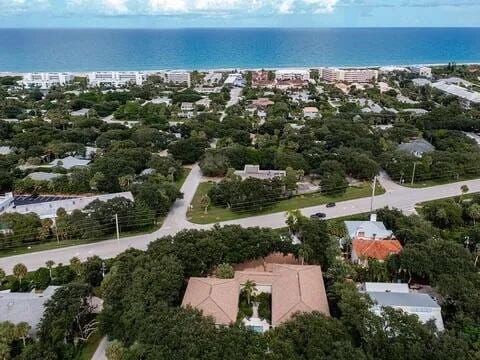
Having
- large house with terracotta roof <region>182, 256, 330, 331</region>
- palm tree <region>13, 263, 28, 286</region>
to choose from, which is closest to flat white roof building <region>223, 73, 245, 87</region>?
large house with terracotta roof <region>182, 256, 330, 331</region>

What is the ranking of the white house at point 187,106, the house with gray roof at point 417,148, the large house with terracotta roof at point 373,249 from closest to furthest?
the large house with terracotta roof at point 373,249 < the house with gray roof at point 417,148 < the white house at point 187,106

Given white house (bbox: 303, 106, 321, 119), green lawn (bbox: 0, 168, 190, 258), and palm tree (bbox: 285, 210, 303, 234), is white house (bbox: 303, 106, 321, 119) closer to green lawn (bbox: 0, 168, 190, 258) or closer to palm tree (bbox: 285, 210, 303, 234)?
palm tree (bbox: 285, 210, 303, 234)

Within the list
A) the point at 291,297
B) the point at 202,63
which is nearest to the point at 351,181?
the point at 291,297

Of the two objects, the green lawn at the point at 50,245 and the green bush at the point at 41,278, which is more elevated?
the green bush at the point at 41,278

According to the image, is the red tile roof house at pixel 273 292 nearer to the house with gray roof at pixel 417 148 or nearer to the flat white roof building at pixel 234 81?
the house with gray roof at pixel 417 148

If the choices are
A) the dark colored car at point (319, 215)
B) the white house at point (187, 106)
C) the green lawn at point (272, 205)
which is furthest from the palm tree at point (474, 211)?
the white house at point (187, 106)

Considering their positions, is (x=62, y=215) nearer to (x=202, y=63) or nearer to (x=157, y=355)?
(x=157, y=355)
